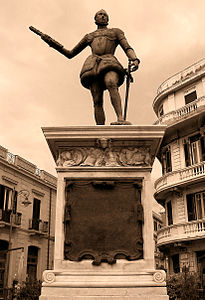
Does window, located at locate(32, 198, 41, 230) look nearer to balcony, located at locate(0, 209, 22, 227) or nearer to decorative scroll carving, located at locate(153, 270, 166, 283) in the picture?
balcony, located at locate(0, 209, 22, 227)

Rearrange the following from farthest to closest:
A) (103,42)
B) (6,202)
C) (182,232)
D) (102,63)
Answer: (6,202) < (182,232) < (103,42) < (102,63)

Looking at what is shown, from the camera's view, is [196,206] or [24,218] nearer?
[196,206]

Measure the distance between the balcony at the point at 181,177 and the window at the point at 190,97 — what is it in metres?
5.27

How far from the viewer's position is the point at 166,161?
84.1ft

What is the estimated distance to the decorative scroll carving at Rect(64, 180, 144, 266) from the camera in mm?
4668

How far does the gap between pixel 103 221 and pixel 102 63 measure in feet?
8.10

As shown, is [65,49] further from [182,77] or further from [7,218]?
[182,77]

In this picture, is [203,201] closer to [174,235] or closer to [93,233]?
Result: [174,235]

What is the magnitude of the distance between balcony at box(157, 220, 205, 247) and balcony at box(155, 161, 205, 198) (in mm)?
2569

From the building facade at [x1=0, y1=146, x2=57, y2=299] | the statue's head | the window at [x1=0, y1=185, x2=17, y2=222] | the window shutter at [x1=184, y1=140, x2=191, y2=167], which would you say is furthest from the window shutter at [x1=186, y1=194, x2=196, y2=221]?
the statue's head

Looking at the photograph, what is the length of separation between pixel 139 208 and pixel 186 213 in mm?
19034


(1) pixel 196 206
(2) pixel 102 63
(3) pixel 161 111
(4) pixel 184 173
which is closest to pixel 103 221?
(2) pixel 102 63


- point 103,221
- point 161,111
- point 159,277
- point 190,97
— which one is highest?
point 161,111

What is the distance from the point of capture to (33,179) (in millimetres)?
28047
